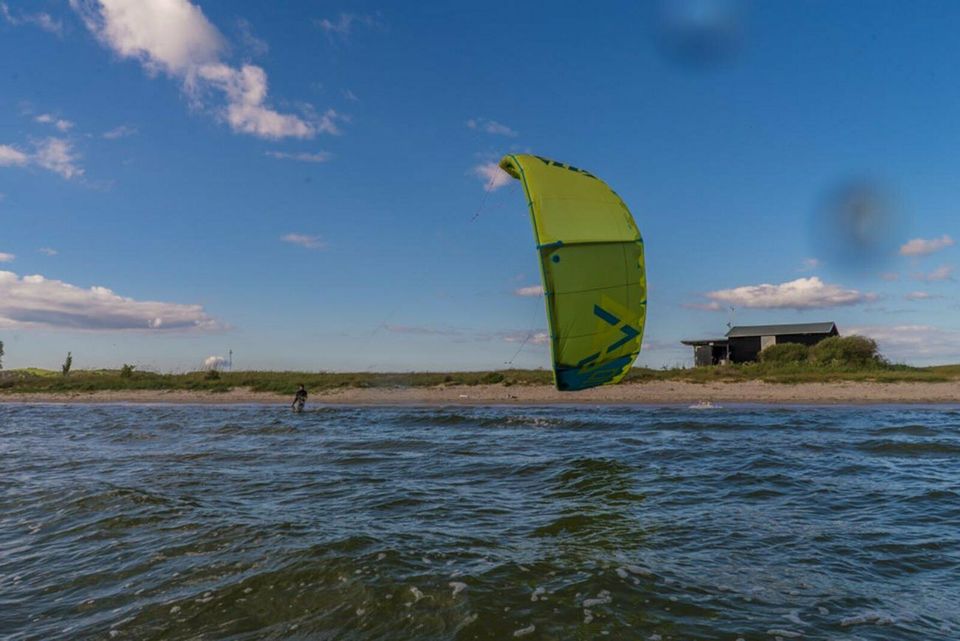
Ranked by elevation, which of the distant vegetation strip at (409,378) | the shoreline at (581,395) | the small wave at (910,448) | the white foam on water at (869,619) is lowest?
the white foam on water at (869,619)

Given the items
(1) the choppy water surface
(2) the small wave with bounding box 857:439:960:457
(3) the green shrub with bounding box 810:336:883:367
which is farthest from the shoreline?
(1) the choppy water surface

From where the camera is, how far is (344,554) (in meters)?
7.02

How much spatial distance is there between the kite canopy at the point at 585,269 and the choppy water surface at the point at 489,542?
8.29 feet

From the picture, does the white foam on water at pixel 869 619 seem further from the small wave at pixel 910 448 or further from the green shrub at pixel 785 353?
the green shrub at pixel 785 353

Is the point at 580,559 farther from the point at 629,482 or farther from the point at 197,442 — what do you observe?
the point at 197,442

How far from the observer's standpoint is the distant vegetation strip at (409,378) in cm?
3791

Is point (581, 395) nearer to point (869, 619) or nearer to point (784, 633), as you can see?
point (869, 619)

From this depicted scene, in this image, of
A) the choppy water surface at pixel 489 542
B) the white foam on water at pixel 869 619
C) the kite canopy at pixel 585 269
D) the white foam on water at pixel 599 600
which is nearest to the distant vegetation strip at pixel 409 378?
the choppy water surface at pixel 489 542

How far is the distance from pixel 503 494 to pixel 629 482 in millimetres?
2705

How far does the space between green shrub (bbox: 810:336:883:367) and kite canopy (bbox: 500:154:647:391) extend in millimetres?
38518

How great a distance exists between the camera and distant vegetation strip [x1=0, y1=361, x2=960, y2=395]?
37906mm

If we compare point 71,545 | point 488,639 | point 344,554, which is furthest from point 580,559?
point 71,545

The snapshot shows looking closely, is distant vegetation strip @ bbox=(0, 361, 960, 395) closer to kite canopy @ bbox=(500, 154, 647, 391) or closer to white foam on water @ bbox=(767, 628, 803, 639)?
kite canopy @ bbox=(500, 154, 647, 391)

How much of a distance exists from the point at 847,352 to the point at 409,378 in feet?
111
